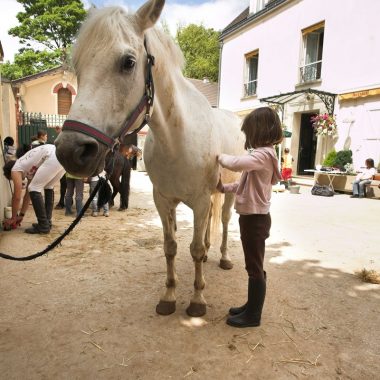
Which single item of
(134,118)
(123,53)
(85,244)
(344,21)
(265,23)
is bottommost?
(85,244)

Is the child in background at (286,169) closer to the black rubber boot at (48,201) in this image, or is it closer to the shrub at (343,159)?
the shrub at (343,159)

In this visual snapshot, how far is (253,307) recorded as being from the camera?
2270mm

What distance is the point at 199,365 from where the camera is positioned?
6.10ft

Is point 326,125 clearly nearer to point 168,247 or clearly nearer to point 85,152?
point 168,247

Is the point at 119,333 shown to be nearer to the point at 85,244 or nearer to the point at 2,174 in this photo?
the point at 85,244

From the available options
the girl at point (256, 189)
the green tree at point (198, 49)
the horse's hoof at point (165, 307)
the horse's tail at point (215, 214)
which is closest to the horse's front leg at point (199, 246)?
the horse's hoof at point (165, 307)

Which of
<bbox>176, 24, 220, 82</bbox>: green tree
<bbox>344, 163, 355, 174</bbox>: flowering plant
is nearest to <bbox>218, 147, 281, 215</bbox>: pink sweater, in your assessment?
<bbox>344, 163, 355, 174</bbox>: flowering plant

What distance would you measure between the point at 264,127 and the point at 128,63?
103 centimetres

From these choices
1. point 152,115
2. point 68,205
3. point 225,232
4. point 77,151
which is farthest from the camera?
point 68,205

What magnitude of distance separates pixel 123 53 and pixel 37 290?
2302 mm

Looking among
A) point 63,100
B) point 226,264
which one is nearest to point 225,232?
point 226,264

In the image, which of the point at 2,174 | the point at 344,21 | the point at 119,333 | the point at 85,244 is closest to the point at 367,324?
the point at 119,333

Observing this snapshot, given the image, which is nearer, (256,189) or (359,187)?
(256,189)

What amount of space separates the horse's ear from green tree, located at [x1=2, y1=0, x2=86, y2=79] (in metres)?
26.3
